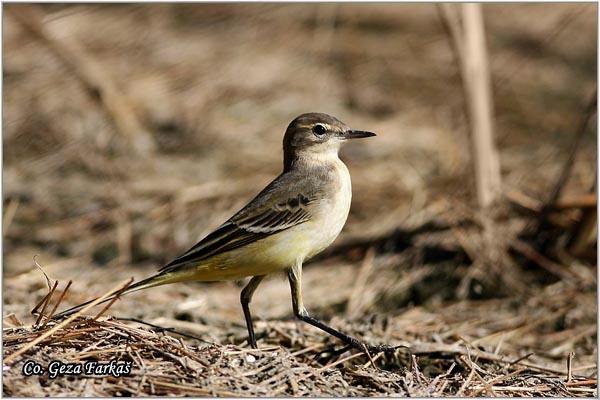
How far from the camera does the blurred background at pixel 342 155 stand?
7.61 meters

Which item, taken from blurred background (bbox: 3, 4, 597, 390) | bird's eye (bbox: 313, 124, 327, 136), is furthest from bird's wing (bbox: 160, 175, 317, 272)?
blurred background (bbox: 3, 4, 597, 390)

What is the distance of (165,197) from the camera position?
9656 mm

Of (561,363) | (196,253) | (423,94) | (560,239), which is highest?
(423,94)

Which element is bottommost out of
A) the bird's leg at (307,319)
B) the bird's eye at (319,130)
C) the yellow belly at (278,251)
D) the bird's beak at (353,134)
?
the bird's leg at (307,319)

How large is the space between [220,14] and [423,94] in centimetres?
364

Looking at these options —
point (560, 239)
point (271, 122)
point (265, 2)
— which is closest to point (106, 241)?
point (271, 122)

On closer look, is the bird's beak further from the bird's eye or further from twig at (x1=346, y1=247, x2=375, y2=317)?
twig at (x1=346, y1=247, x2=375, y2=317)

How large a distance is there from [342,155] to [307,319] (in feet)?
A: 16.4

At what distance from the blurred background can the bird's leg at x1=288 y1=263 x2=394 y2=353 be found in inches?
19.6

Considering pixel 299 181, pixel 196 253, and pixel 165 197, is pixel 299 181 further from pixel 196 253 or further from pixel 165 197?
pixel 165 197

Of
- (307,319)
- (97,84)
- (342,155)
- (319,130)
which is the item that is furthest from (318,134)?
(97,84)

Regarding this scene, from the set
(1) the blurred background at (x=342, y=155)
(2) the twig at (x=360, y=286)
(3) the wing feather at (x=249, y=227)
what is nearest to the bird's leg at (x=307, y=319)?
(3) the wing feather at (x=249, y=227)

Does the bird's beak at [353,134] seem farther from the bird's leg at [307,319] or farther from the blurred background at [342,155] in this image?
the blurred background at [342,155]

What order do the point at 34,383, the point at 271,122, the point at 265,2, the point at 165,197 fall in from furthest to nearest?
the point at 265,2
the point at 271,122
the point at 165,197
the point at 34,383
